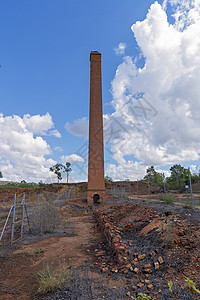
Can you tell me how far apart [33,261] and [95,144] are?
709 inches

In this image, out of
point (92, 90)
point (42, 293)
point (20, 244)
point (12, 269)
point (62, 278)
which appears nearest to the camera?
point (42, 293)

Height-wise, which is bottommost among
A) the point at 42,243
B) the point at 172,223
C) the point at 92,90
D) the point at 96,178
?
the point at 42,243

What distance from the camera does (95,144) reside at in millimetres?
23000

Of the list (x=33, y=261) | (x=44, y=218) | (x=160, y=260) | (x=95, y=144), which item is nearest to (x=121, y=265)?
(x=160, y=260)

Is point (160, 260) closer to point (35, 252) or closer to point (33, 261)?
point (33, 261)

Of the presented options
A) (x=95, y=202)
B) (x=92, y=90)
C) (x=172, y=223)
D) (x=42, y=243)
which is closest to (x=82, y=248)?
(x=42, y=243)

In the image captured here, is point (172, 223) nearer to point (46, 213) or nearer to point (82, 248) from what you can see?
point (82, 248)

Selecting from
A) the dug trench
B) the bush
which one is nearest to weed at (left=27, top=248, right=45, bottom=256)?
the dug trench

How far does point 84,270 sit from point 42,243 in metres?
3.63

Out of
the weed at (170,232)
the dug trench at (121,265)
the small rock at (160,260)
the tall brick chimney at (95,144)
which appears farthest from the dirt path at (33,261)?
the tall brick chimney at (95,144)

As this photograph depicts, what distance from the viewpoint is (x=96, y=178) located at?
2219 cm

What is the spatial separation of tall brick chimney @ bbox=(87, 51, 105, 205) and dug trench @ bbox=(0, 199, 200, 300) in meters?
14.7

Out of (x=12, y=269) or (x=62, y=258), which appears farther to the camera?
(x=62, y=258)

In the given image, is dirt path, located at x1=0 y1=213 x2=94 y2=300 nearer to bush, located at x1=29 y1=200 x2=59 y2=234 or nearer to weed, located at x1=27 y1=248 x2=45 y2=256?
weed, located at x1=27 y1=248 x2=45 y2=256
